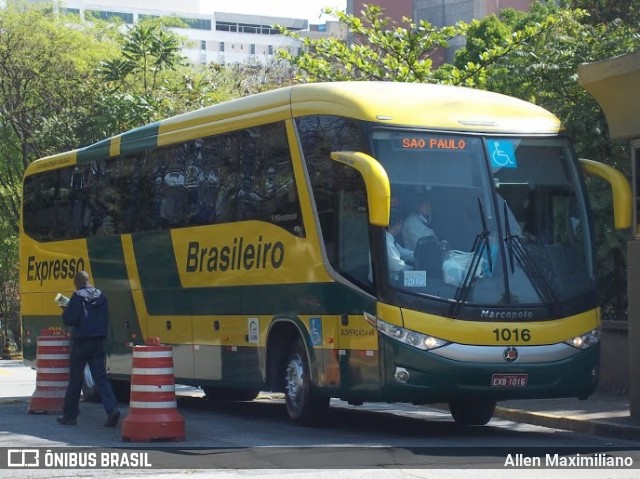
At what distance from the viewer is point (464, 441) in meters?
13.4

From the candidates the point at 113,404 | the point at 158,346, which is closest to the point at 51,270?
the point at 113,404

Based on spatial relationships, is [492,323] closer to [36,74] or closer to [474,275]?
[474,275]

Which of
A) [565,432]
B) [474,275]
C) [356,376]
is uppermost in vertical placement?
[474,275]

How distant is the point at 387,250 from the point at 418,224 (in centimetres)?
43

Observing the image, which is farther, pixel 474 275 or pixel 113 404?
pixel 113 404

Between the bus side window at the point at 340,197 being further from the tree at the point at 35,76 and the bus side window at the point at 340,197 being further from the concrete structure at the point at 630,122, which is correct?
the tree at the point at 35,76

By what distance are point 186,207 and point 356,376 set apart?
4.61 metres

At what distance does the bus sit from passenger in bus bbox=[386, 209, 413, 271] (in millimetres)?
46

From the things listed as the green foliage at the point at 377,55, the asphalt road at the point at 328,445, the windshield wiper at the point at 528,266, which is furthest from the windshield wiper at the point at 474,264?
the green foliage at the point at 377,55

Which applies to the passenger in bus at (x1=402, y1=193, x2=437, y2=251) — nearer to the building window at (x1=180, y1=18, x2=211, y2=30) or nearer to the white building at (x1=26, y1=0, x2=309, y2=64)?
the white building at (x1=26, y1=0, x2=309, y2=64)

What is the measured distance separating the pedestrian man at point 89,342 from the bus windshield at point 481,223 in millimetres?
3577

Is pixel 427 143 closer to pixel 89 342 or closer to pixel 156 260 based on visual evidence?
pixel 89 342

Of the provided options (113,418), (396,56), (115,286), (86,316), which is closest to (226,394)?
(115,286)

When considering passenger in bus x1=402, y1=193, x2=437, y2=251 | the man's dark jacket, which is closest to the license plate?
passenger in bus x1=402, y1=193, x2=437, y2=251
